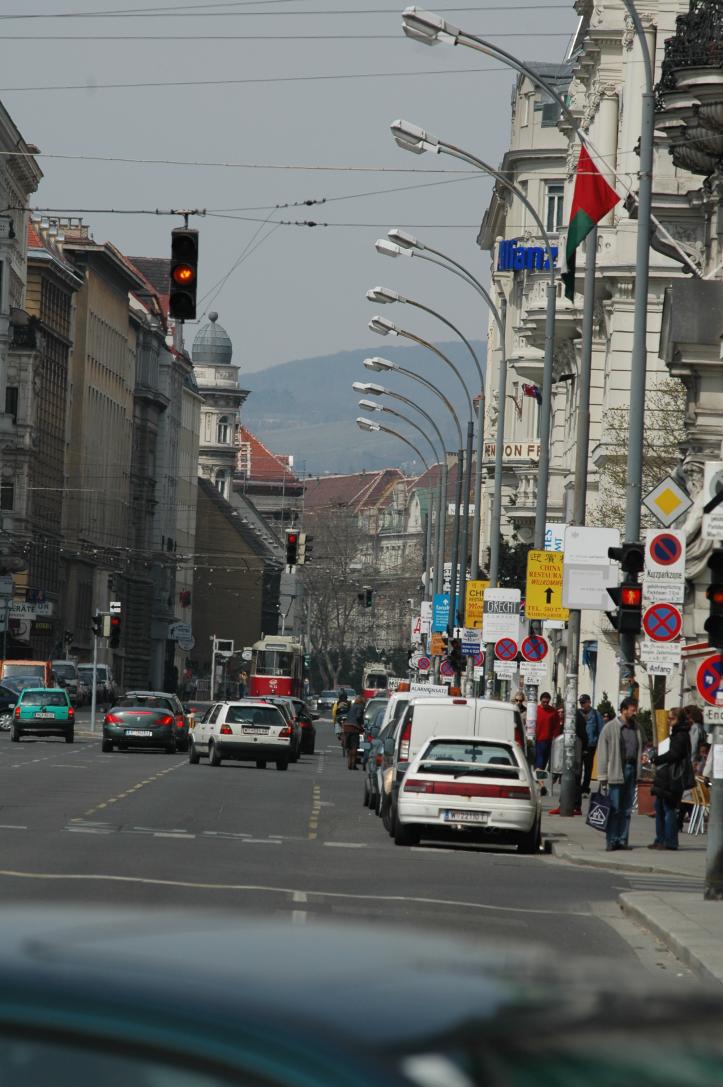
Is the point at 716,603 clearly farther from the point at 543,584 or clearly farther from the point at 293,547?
the point at 293,547

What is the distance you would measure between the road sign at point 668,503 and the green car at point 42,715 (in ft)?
129

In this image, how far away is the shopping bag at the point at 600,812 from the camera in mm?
26219

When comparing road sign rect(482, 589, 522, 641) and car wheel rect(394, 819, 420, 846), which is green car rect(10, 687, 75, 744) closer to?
road sign rect(482, 589, 522, 641)

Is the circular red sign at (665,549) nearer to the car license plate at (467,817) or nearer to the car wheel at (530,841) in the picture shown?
the car license plate at (467,817)

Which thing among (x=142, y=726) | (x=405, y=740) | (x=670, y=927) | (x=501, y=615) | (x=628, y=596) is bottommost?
(x=670, y=927)

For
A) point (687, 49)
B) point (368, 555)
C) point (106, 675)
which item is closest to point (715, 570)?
point (687, 49)

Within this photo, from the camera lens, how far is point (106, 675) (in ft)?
354

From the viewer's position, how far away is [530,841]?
2708 centimetres

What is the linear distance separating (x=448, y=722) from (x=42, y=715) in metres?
36.3

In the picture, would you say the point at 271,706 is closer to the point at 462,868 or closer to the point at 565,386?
the point at 565,386

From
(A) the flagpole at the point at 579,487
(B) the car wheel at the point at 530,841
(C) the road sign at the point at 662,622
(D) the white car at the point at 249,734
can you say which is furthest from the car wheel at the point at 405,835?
(D) the white car at the point at 249,734

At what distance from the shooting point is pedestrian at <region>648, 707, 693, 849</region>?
2623 cm

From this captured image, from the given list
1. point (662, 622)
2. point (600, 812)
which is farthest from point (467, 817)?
point (662, 622)

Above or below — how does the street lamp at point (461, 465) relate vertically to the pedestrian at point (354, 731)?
above
